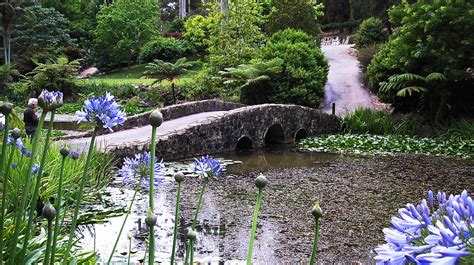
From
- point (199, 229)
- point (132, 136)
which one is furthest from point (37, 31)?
point (199, 229)

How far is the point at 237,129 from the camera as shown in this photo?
1162 centimetres

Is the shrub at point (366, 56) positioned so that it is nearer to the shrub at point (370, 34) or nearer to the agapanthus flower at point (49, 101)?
the shrub at point (370, 34)

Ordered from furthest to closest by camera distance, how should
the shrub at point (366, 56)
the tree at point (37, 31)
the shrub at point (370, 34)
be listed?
the tree at point (37, 31) → the shrub at point (370, 34) → the shrub at point (366, 56)

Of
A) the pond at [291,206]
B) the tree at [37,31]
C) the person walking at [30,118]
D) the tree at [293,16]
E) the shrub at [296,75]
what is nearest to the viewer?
the pond at [291,206]

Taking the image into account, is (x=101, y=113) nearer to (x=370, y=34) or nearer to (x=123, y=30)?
(x=370, y=34)

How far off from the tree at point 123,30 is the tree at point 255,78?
15.0 metres

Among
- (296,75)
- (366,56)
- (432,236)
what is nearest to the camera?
(432,236)

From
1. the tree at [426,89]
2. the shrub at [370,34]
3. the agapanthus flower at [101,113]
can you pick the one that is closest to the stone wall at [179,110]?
the tree at [426,89]

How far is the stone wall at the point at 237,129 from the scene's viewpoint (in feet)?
32.2

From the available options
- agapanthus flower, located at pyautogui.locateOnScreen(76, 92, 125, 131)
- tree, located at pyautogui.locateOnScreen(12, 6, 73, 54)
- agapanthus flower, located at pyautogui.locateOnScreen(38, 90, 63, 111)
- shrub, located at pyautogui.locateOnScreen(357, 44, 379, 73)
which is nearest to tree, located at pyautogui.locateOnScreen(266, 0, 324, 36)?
shrub, located at pyautogui.locateOnScreen(357, 44, 379, 73)

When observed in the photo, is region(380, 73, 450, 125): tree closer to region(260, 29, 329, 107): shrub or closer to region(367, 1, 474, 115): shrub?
region(367, 1, 474, 115): shrub

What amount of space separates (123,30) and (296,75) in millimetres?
17619

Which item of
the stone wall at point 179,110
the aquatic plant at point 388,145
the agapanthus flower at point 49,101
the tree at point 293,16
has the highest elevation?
the agapanthus flower at point 49,101

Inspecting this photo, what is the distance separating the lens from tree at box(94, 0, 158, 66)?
2931cm
